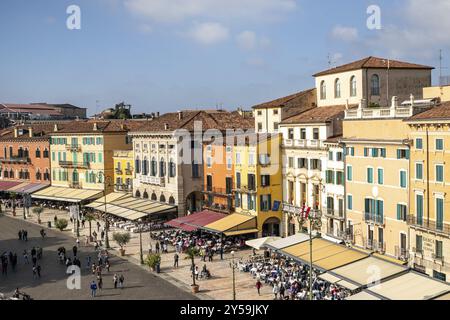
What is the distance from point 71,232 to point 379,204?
1320 inches

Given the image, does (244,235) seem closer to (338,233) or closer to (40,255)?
(338,233)

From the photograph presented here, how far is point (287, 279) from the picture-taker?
35688mm

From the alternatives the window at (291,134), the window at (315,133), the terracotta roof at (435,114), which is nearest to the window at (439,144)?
the terracotta roof at (435,114)

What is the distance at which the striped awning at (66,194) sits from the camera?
73.7 m

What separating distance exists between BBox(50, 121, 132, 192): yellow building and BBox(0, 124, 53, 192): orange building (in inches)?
91.2

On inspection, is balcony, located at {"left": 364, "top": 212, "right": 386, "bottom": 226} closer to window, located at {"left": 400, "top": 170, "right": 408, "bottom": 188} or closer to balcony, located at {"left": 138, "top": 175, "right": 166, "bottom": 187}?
window, located at {"left": 400, "top": 170, "right": 408, "bottom": 188}

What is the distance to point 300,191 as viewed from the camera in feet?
156

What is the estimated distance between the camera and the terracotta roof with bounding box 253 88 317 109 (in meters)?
53.0

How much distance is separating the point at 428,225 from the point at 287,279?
28.0 ft

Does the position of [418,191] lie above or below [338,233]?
above

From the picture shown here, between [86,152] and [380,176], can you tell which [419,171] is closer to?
[380,176]

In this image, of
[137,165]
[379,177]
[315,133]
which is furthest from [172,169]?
[379,177]
